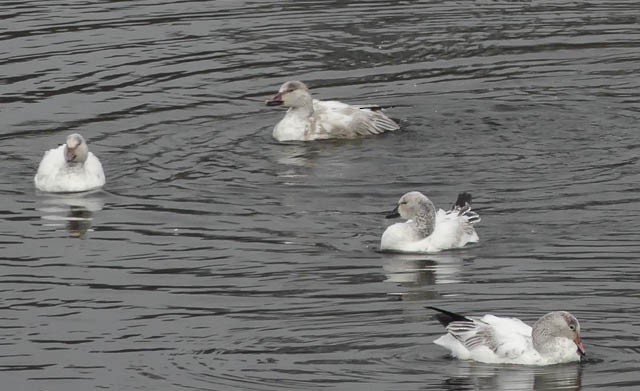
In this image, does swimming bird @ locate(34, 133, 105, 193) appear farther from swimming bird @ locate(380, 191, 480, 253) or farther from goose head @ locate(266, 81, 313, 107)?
swimming bird @ locate(380, 191, 480, 253)

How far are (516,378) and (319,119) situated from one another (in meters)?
10.3

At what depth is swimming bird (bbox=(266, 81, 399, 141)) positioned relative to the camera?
78.7 ft

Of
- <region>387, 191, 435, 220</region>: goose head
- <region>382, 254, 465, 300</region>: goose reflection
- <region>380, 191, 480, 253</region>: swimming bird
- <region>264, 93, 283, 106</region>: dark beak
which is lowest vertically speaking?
<region>382, 254, 465, 300</region>: goose reflection

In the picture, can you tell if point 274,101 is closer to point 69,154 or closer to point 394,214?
point 69,154

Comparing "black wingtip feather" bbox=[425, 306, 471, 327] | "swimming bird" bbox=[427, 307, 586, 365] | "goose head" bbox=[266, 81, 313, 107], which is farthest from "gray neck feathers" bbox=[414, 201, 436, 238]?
"goose head" bbox=[266, 81, 313, 107]

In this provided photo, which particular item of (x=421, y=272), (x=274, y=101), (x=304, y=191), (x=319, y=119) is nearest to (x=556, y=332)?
(x=421, y=272)

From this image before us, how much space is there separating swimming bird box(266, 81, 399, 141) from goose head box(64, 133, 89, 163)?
3.32m

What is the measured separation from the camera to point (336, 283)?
16984 mm

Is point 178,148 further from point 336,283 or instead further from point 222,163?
point 336,283

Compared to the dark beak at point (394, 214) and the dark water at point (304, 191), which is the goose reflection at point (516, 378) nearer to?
the dark water at point (304, 191)

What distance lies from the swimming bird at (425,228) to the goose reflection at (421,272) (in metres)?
0.14

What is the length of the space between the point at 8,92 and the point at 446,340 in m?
13.1

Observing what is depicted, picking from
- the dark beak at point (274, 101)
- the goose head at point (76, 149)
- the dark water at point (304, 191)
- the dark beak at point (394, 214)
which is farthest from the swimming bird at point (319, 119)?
the dark beak at point (394, 214)

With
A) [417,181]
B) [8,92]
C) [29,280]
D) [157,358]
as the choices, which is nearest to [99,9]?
[8,92]
